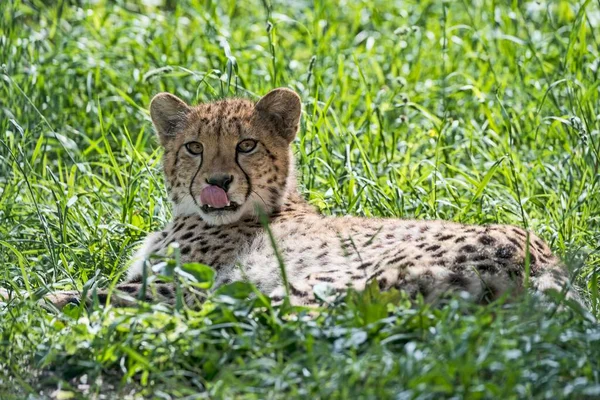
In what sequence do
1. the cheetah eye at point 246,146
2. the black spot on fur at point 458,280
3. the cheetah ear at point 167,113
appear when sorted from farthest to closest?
the cheetah ear at point 167,113 → the cheetah eye at point 246,146 → the black spot on fur at point 458,280

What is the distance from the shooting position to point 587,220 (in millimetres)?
6301

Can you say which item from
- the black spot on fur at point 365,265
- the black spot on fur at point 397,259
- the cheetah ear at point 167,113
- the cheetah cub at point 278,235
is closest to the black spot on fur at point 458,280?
the cheetah cub at point 278,235

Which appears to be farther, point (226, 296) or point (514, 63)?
point (514, 63)

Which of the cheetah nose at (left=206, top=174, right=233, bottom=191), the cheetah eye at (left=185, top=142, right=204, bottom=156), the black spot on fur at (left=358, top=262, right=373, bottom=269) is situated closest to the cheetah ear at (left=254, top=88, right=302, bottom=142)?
the cheetah eye at (left=185, top=142, right=204, bottom=156)

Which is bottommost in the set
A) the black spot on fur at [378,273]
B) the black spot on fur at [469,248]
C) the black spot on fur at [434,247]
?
the black spot on fur at [378,273]

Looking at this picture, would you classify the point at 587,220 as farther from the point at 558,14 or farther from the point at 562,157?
the point at 558,14

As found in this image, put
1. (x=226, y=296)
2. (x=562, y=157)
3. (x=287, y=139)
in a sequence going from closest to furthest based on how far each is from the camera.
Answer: (x=226, y=296), (x=287, y=139), (x=562, y=157)

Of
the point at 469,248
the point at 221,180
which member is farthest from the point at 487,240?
the point at 221,180

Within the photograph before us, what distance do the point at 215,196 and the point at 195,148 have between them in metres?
0.34

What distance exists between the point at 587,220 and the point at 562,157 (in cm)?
90

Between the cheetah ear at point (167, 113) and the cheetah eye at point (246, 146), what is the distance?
0.46m

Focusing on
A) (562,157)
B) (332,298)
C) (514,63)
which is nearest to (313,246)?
(332,298)

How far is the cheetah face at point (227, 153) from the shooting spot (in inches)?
227

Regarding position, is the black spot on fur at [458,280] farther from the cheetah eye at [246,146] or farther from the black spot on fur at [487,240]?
the cheetah eye at [246,146]
